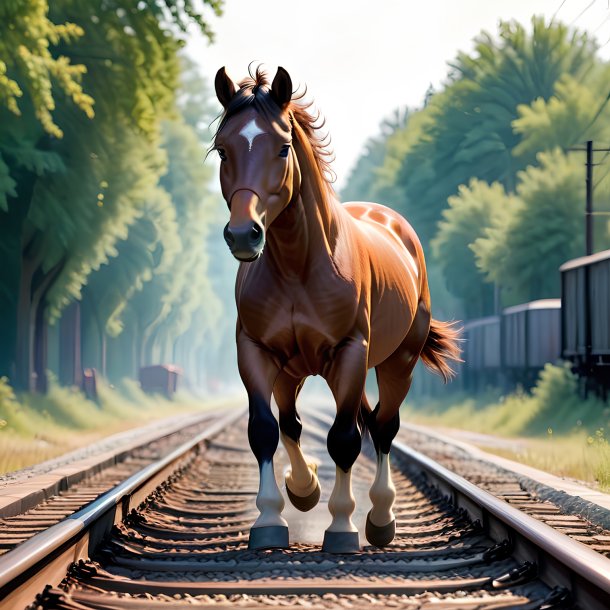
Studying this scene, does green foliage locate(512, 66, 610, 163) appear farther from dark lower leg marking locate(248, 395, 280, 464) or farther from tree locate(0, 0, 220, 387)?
dark lower leg marking locate(248, 395, 280, 464)

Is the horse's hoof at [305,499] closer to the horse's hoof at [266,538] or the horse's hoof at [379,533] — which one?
the horse's hoof at [379,533]

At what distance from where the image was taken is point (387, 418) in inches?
344

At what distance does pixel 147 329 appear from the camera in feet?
203

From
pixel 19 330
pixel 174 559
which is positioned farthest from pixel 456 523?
pixel 19 330

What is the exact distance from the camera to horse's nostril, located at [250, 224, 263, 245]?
6.11m

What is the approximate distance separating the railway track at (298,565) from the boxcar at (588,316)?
15185 millimetres

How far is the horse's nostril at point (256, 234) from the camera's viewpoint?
20.0ft

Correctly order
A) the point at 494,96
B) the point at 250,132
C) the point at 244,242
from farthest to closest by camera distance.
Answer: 1. the point at 494,96
2. the point at 250,132
3. the point at 244,242

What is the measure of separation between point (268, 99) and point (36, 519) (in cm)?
353

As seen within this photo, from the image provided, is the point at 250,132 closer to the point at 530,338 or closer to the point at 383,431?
the point at 383,431

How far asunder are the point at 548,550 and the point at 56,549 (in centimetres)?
243

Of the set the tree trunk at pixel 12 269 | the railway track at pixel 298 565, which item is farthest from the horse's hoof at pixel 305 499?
the tree trunk at pixel 12 269

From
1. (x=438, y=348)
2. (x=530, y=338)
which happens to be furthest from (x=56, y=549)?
(x=530, y=338)

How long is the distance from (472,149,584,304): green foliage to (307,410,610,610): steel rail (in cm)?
2611
